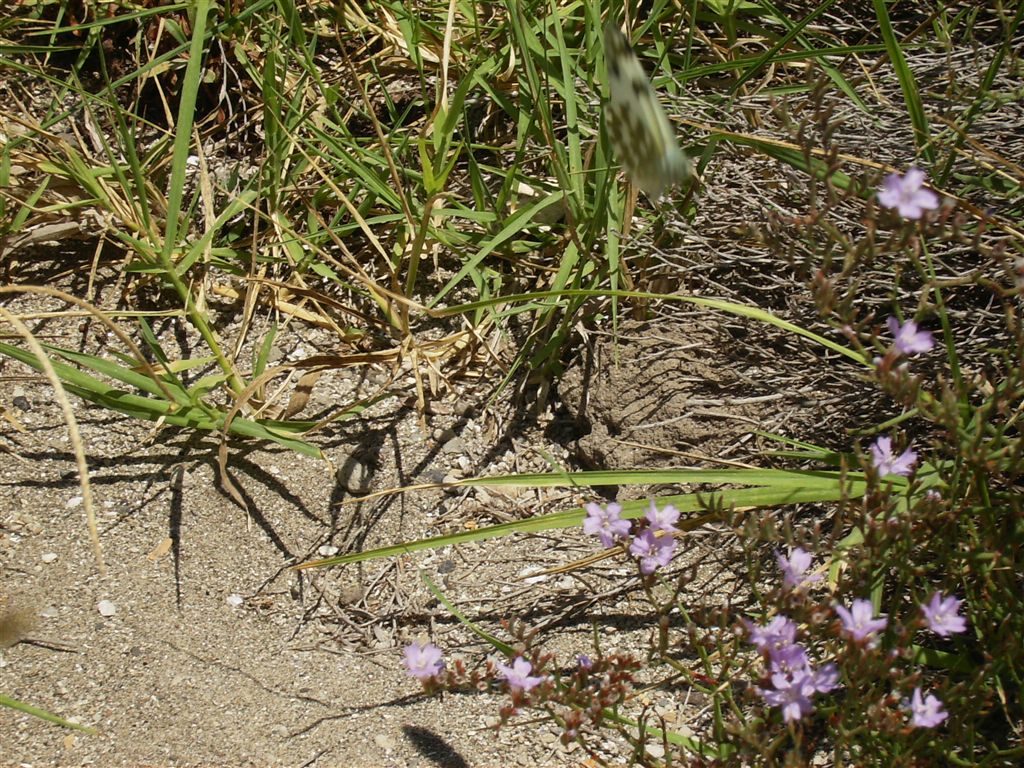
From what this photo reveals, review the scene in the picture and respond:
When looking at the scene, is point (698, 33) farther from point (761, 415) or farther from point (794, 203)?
point (761, 415)

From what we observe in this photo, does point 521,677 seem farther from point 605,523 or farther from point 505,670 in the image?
point 605,523

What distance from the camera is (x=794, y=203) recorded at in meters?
2.39

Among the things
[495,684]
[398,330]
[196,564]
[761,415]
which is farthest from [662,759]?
[398,330]

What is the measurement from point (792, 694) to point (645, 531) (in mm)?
324

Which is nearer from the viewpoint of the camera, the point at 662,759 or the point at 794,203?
the point at 662,759

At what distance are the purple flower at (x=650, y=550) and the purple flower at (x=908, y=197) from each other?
60 cm

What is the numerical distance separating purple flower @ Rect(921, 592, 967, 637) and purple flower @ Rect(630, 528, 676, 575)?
1.26ft

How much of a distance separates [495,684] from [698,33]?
5.67 feet

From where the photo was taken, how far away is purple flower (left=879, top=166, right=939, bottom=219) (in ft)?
4.84

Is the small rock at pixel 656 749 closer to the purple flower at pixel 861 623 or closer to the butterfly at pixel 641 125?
the purple flower at pixel 861 623

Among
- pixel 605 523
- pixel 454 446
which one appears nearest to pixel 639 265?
pixel 454 446

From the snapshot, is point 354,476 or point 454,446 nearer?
point 354,476

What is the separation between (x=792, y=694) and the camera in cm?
151

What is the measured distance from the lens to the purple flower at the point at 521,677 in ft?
5.19
